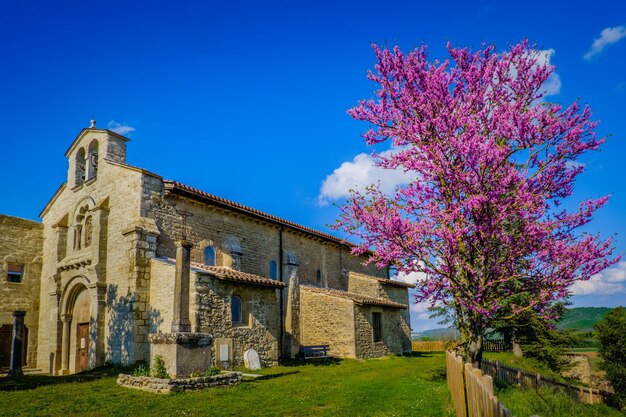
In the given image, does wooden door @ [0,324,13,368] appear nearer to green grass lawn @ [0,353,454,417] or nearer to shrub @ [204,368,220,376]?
green grass lawn @ [0,353,454,417]

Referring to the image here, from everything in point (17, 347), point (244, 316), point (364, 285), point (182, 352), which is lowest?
point (17, 347)

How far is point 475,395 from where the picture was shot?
5.85 metres

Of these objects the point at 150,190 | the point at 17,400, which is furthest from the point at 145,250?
the point at 17,400

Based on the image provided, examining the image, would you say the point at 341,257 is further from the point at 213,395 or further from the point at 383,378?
the point at 213,395

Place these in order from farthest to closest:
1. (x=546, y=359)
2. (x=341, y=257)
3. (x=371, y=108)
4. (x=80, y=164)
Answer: (x=341, y=257) → (x=546, y=359) → (x=80, y=164) → (x=371, y=108)

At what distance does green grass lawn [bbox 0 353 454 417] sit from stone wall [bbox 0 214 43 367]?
7727 mm

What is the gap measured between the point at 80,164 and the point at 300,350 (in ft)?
48.4

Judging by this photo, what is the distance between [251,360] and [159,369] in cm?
536

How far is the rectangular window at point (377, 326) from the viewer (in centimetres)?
2541

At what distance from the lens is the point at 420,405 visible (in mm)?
10172

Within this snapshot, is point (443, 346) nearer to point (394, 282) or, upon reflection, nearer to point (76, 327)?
point (394, 282)

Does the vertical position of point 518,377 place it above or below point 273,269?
below

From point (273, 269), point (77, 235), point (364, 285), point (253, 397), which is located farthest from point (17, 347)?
point (364, 285)

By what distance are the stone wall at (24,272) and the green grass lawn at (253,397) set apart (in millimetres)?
7727
